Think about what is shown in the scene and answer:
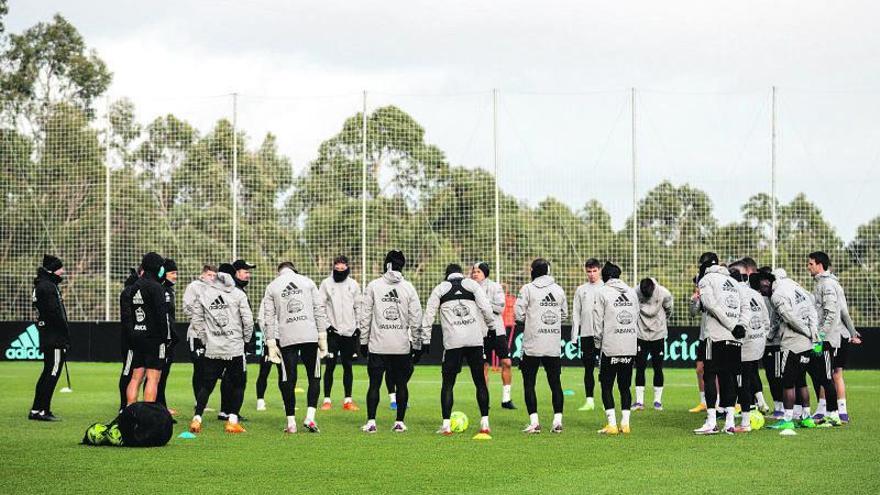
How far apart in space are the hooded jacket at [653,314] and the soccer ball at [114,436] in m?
8.19

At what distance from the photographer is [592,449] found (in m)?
13.0

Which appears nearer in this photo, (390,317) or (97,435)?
(97,435)

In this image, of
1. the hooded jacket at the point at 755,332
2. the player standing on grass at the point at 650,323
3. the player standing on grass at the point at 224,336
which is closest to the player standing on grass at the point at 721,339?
the hooded jacket at the point at 755,332

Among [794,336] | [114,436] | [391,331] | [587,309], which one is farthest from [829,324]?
[114,436]

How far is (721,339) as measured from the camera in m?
14.7

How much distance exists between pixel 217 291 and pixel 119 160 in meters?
21.8

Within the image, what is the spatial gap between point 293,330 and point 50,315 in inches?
141

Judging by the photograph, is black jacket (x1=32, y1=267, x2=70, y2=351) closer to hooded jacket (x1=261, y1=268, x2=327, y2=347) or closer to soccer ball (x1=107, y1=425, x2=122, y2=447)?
hooded jacket (x1=261, y1=268, x2=327, y2=347)

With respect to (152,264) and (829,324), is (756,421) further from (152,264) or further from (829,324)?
(152,264)

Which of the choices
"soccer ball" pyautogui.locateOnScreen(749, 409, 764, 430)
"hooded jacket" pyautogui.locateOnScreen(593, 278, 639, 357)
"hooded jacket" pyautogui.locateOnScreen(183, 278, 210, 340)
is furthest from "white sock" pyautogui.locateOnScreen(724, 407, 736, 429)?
"hooded jacket" pyautogui.locateOnScreen(183, 278, 210, 340)

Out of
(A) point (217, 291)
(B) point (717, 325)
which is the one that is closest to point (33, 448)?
(A) point (217, 291)

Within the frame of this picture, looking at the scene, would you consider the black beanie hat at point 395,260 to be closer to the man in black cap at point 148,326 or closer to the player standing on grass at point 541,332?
the player standing on grass at point 541,332

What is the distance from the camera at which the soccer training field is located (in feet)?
33.6

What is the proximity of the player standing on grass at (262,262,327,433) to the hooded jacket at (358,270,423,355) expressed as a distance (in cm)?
56
